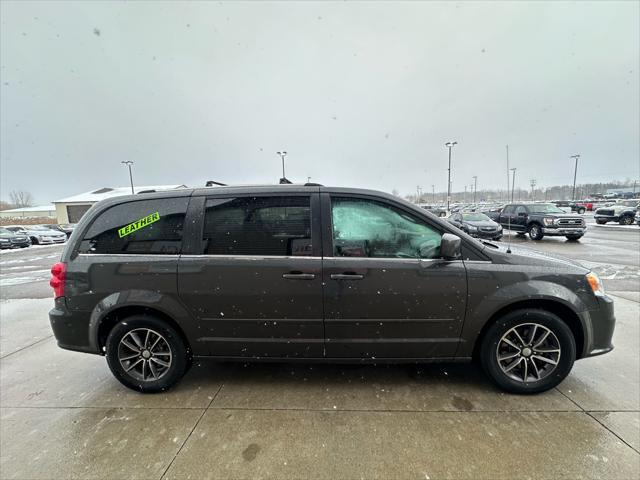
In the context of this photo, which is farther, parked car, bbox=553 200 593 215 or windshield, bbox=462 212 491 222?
parked car, bbox=553 200 593 215

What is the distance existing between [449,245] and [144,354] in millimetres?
2890

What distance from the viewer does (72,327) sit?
2777mm

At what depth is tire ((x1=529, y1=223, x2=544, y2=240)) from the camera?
46.6 feet

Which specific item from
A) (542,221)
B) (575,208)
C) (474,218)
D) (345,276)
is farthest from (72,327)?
(575,208)

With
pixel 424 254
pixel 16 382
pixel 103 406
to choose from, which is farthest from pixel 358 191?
pixel 16 382

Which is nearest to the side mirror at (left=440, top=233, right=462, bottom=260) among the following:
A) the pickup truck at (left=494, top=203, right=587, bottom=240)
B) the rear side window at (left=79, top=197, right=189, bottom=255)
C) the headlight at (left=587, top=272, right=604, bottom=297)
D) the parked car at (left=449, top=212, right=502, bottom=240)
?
the headlight at (left=587, top=272, right=604, bottom=297)

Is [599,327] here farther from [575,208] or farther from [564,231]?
[575,208]

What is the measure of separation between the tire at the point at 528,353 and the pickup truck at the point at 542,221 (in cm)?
1395

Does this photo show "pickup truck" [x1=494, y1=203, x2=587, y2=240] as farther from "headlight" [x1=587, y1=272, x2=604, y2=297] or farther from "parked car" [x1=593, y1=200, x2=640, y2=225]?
"headlight" [x1=587, y1=272, x2=604, y2=297]

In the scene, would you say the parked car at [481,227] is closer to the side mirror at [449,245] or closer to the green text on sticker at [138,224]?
the side mirror at [449,245]

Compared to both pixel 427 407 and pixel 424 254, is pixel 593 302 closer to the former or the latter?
pixel 424 254

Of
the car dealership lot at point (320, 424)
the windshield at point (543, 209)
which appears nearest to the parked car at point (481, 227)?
the windshield at point (543, 209)

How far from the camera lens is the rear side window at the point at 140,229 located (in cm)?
271

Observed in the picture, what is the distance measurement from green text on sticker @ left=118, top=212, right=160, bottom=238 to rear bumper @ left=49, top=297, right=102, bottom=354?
82 cm
